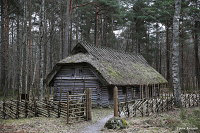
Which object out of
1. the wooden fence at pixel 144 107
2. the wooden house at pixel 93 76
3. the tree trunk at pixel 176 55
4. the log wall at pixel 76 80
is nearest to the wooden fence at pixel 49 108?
the wooden fence at pixel 144 107

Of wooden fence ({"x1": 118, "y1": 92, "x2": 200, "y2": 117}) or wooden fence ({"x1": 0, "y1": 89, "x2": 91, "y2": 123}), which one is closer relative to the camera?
wooden fence ({"x1": 0, "y1": 89, "x2": 91, "y2": 123})

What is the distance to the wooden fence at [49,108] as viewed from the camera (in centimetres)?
1254

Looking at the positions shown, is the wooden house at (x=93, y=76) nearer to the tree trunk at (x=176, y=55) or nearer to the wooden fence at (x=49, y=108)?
the tree trunk at (x=176, y=55)

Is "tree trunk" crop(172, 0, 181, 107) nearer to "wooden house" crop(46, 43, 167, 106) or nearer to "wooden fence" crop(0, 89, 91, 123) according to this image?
"wooden house" crop(46, 43, 167, 106)

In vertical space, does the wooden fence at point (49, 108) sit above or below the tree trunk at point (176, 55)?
below

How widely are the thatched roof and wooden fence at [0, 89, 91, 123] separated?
203 inches

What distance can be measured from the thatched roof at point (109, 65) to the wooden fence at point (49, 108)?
5156 millimetres

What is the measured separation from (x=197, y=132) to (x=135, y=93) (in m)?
15.3

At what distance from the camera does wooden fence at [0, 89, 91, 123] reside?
12.5 meters

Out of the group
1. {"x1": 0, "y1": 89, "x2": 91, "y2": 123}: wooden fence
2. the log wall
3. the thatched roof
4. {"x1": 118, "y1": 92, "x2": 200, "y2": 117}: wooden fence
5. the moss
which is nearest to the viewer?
{"x1": 0, "y1": 89, "x2": 91, "y2": 123}: wooden fence

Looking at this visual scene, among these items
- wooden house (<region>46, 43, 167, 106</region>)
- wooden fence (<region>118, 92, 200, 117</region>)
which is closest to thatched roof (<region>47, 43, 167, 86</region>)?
wooden house (<region>46, 43, 167, 106</region>)

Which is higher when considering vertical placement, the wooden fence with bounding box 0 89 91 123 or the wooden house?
the wooden house

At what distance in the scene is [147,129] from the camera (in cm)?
988

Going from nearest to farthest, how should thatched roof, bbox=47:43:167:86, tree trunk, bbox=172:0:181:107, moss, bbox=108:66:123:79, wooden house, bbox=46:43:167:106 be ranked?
tree trunk, bbox=172:0:181:107
thatched roof, bbox=47:43:167:86
wooden house, bbox=46:43:167:106
moss, bbox=108:66:123:79
